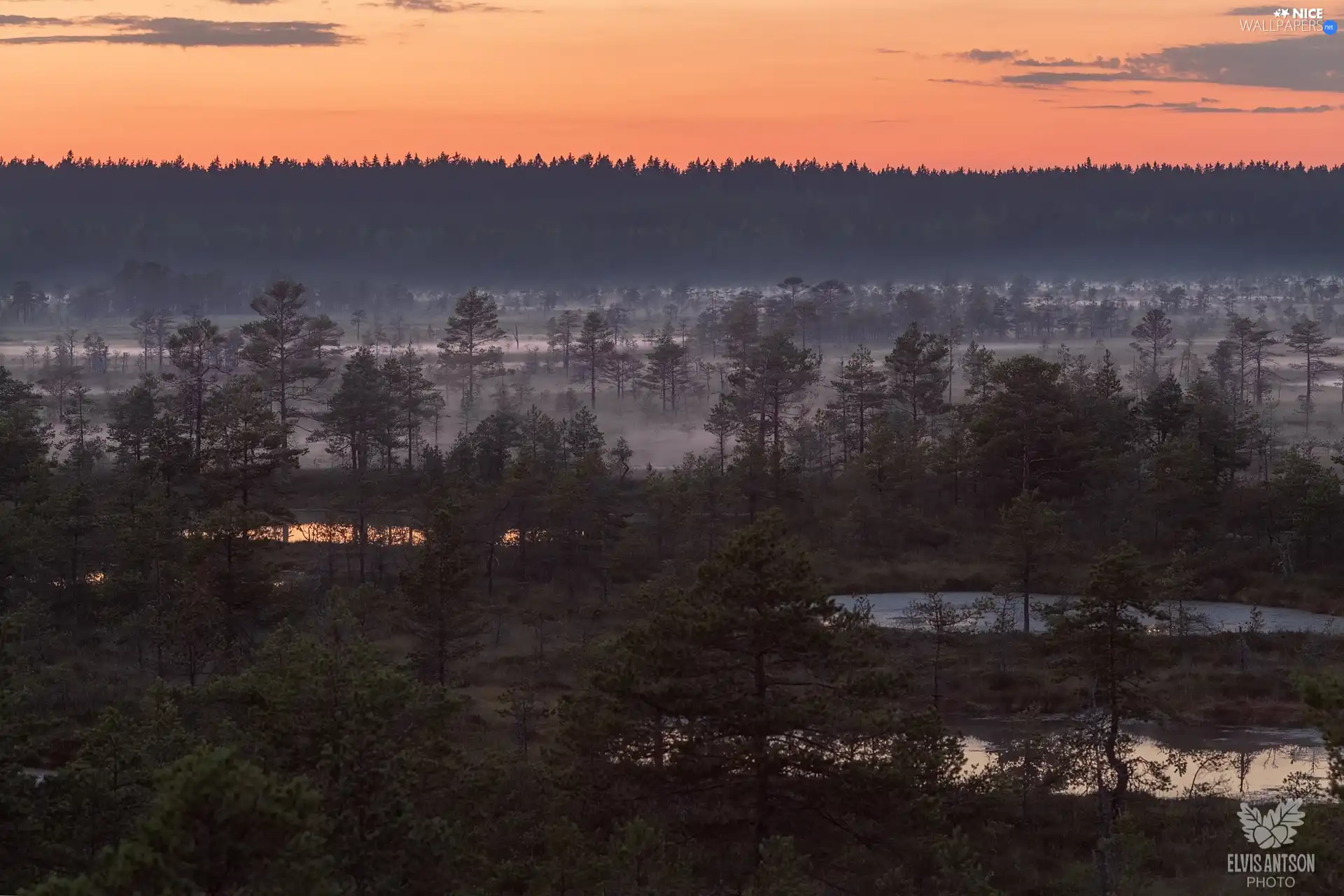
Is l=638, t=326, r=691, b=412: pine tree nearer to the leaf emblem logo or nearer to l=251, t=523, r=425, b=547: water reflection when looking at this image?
l=251, t=523, r=425, b=547: water reflection

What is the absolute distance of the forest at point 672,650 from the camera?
16.4 metres

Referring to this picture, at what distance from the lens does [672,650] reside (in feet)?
66.4

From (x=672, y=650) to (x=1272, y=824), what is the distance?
10803 mm

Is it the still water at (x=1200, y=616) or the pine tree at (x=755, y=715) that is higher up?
the pine tree at (x=755, y=715)

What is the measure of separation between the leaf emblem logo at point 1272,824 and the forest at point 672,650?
76 cm

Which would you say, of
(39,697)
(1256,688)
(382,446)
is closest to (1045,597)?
(1256,688)

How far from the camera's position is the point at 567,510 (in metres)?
49.7

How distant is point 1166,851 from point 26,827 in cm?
2020

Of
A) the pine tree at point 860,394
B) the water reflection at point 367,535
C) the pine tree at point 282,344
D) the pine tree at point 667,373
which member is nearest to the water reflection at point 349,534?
the water reflection at point 367,535

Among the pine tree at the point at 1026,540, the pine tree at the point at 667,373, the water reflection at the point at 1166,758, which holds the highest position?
the pine tree at the point at 667,373

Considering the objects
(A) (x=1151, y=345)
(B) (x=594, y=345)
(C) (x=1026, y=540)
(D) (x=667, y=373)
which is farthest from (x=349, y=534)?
(A) (x=1151, y=345)

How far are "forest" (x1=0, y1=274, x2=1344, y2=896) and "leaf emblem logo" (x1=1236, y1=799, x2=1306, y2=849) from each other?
2.51 ft

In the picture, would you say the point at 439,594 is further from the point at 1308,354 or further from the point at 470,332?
the point at 1308,354

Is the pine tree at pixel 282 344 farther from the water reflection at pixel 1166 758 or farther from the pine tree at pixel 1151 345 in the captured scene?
the pine tree at pixel 1151 345
